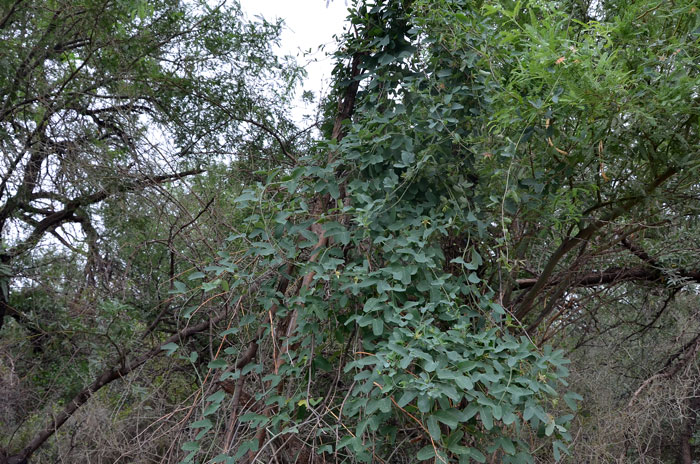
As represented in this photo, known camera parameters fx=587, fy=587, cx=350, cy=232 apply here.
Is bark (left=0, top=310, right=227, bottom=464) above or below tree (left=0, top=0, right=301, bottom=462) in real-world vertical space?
below

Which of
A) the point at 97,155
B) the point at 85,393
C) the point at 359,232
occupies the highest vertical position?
the point at 97,155

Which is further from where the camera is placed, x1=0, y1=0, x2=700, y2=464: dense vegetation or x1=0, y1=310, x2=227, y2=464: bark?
x1=0, y1=310, x2=227, y2=464: bark

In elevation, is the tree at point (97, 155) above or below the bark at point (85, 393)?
above

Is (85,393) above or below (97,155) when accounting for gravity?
below

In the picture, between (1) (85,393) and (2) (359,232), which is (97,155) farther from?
(2) (359,232)

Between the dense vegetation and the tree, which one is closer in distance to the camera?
the dense vegetation

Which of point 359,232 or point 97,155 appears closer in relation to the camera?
point 359,232

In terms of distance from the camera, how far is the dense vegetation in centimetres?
196

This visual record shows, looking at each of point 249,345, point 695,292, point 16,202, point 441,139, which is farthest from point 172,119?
point 695,292

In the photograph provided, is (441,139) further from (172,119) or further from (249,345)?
(172,119)

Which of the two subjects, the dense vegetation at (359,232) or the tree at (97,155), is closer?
the dense vegetation at (359,232)

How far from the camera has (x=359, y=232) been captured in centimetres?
215

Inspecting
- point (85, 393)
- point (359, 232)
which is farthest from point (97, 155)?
point (359, 232)

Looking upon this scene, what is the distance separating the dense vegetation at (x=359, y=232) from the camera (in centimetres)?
196
